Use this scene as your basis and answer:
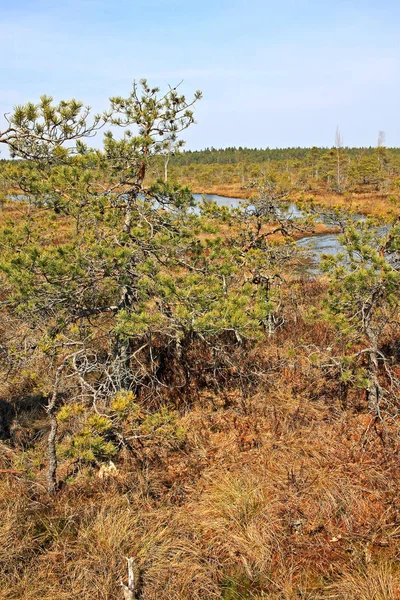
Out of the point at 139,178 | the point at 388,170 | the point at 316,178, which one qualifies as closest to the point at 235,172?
the point at 316,178

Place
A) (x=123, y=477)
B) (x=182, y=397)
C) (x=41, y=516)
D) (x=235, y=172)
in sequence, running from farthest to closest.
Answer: (x=235, y=172) < (x=182, y=397) < (x=123, y=477) < (x=41, y=516)

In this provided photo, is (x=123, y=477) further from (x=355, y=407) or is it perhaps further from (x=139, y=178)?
(x=139, y=178)

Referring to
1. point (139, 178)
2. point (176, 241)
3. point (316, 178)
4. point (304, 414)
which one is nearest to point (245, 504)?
point (304, 414)

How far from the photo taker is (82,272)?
12.1 feet

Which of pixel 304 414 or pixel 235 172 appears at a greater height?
pixel 235 172

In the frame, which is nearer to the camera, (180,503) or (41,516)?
(41,516)

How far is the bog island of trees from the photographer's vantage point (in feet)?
9.27

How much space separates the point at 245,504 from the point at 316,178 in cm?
5218

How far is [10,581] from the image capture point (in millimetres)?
2682

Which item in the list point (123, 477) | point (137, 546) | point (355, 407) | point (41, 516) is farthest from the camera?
point (355, 407)

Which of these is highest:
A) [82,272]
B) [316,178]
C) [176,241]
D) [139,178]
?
[316,178]

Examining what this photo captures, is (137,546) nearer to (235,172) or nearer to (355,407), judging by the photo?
(355,407)

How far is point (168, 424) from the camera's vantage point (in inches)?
135

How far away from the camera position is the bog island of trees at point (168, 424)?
282 centimetres
